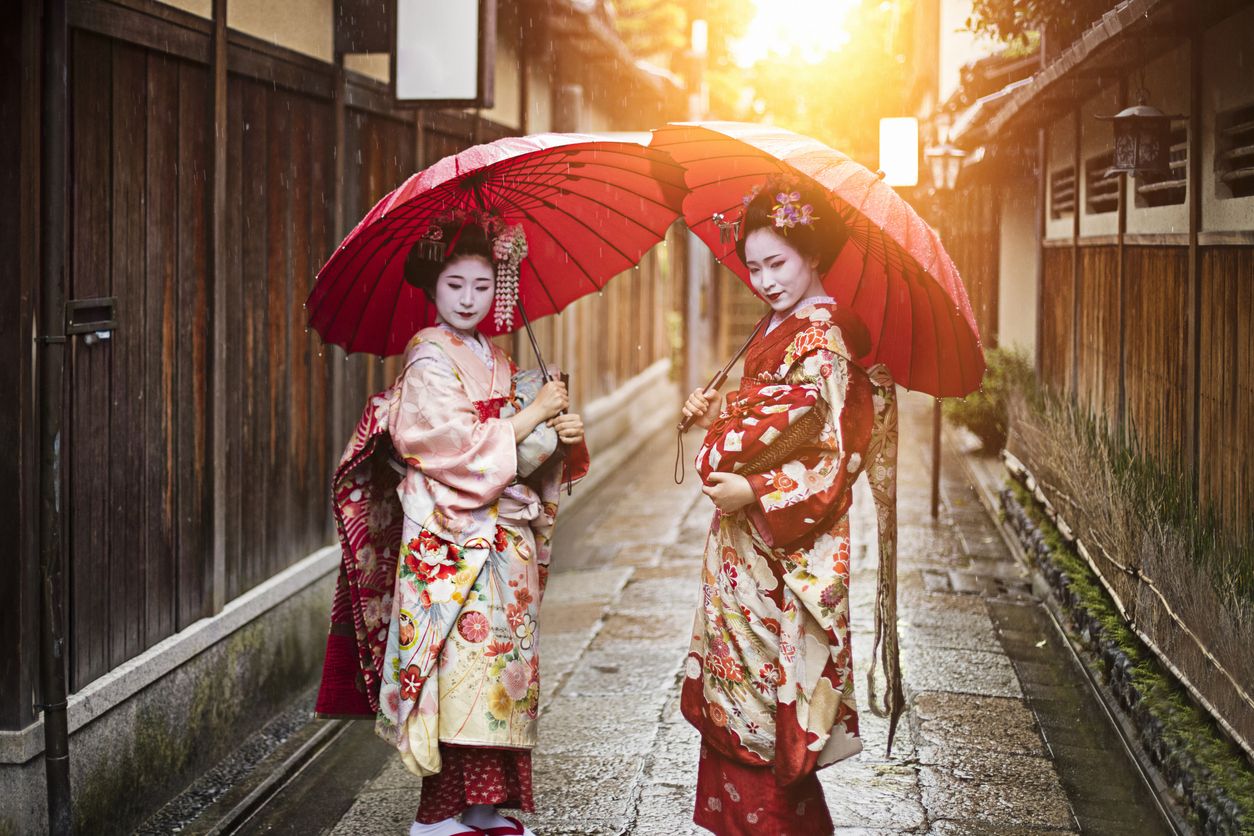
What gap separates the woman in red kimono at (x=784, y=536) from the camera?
14.1 feet

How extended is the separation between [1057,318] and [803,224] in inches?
315

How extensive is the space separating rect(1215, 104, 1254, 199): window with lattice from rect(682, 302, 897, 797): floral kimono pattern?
265cm

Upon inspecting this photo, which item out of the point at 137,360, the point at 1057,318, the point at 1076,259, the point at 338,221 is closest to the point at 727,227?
the point at 137,360

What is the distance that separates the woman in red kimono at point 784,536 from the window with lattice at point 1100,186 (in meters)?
5.20

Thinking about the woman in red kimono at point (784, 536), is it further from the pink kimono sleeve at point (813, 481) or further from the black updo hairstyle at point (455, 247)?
the black updo hairstyle at point (455, 247)

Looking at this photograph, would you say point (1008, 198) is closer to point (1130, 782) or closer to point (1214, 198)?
point (1214, 198)

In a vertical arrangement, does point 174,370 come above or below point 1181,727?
above

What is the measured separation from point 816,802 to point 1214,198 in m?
3.58

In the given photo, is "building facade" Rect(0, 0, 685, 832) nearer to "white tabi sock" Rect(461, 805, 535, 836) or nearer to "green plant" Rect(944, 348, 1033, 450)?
"white tabi sock" Rect(461, 805, 535, 836)

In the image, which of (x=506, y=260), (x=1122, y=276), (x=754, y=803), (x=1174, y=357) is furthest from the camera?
(x=1122, y=276)

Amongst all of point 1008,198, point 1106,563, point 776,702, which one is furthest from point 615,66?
point 776,702

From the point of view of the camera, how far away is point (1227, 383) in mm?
5941

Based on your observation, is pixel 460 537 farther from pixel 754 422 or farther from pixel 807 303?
pixel 807 303

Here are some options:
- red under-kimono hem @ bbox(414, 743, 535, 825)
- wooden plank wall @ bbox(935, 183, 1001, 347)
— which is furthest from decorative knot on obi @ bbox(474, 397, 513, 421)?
wooden plank wall @ bbox(935, 183, 1001, 347)
